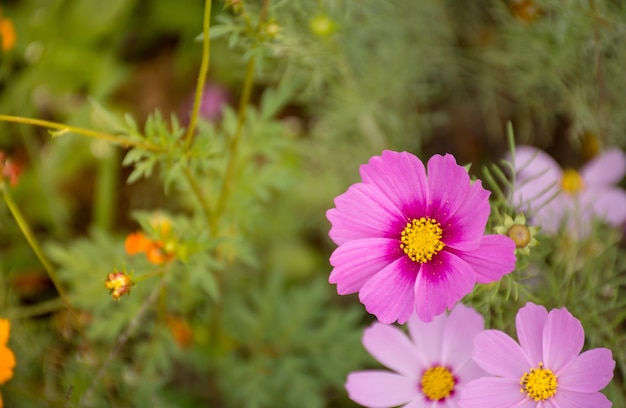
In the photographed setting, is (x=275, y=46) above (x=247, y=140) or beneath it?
above

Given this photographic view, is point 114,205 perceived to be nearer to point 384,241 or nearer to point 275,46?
point 275,46

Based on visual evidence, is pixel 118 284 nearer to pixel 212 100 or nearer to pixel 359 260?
pixel 359 260

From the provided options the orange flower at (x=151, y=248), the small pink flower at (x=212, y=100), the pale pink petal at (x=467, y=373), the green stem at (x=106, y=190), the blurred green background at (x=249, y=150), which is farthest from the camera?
the small pink flower at (x=212, y=100)

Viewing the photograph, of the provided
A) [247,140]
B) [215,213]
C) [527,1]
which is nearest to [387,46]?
[527,1]

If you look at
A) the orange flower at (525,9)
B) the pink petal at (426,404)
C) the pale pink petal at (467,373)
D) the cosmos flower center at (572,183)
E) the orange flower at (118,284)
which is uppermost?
→ the orange flower at (525,9)

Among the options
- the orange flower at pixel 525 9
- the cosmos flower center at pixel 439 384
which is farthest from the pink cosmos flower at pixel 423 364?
the orange flower at pixel 525 9

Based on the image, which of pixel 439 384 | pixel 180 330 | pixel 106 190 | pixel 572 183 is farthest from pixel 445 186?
pixel 106 190

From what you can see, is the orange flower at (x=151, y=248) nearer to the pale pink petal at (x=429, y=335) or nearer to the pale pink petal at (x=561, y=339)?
the pale pink petal at (x=429, y=335)
